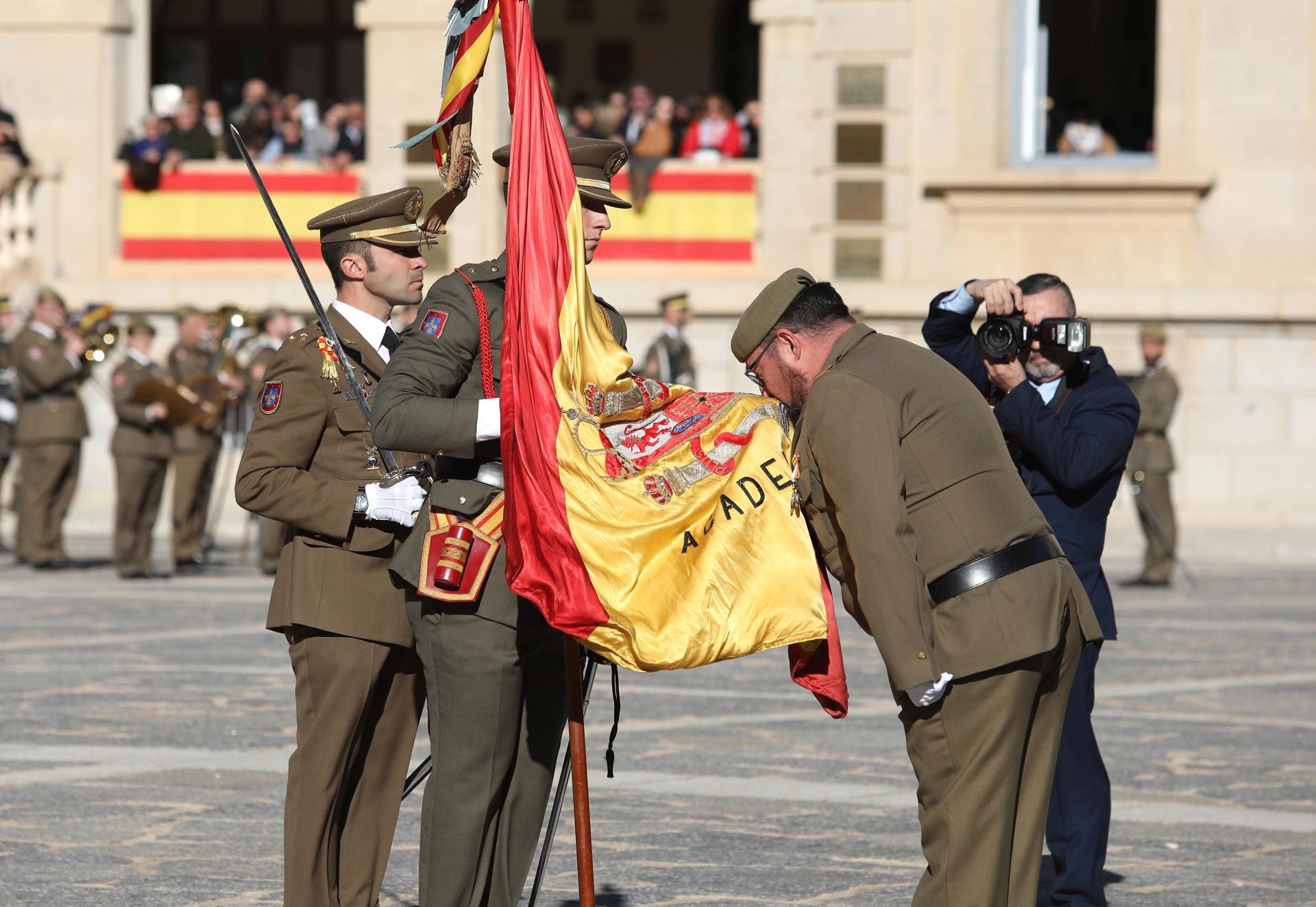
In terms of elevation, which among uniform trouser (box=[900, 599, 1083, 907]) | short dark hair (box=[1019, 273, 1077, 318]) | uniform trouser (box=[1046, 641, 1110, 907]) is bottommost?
uniform trouser (box=[1046, 641, 1110, 907])

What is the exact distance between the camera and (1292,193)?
2098 centimetres

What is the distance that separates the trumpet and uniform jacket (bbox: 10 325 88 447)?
0.81 ft

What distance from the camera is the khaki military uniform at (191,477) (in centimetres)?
1789

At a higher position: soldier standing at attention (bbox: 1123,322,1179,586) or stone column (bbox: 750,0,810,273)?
stone column (bbox: 750,0,810,273)

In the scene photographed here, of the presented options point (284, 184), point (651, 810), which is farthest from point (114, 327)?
point (651, 810)

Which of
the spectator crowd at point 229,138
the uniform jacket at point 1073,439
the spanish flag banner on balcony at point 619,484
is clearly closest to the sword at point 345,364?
the spanish flag banner on balcony at point 619,484

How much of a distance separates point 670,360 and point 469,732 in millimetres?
15980

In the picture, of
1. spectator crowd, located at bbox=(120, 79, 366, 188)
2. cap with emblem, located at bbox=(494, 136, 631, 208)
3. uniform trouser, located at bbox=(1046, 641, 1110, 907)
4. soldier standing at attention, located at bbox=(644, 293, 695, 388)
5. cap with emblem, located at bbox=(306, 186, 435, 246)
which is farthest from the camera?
spectator crowd, located at bbox=(120, 79, 366, 188)

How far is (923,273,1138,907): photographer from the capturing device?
239 inches

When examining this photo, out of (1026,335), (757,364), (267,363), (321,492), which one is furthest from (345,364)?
(267,363)

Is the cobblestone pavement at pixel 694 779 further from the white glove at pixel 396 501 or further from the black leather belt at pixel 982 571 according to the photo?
the black leather belt at pixel 982 571

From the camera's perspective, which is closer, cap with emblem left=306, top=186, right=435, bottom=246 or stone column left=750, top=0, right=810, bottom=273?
cap with emblem left=306, top=186, right=435, bottom=246

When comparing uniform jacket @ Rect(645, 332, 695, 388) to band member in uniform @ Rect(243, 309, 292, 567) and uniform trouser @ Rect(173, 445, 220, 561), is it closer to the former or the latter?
band member in uniform @ Rect(243, 309, 292, 567)

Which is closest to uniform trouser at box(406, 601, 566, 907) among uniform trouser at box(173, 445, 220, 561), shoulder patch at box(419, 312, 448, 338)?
shoulder patch at box(419, 312, 448, 338)
